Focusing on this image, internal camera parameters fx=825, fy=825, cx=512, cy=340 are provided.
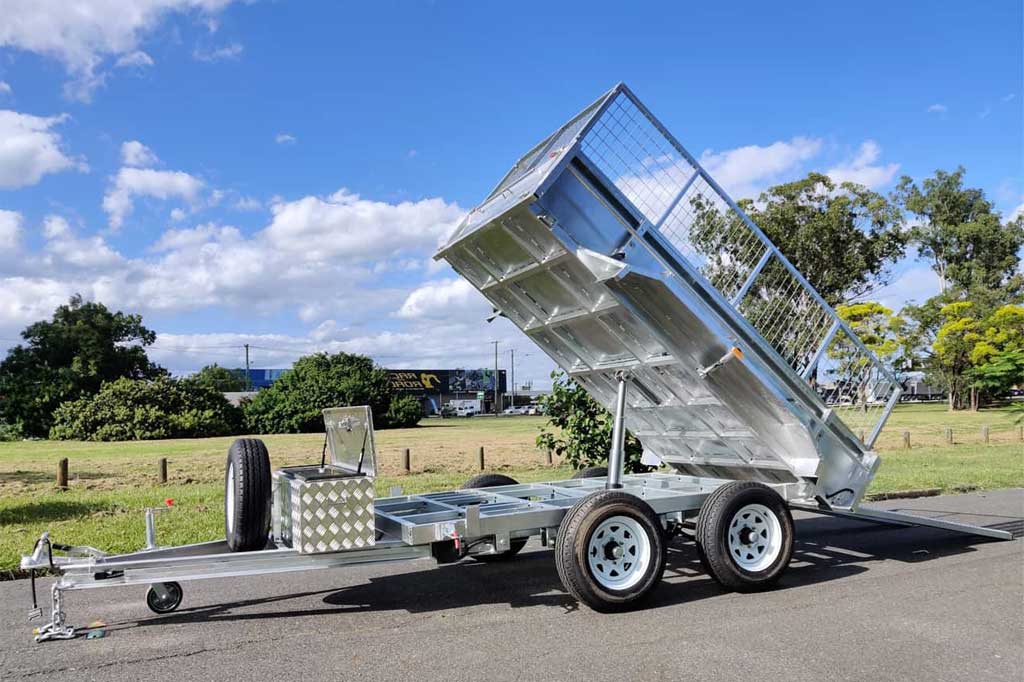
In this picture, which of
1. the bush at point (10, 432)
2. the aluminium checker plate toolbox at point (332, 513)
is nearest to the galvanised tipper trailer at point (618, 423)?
the aluminium checker plate toolbox at point (332, 513)

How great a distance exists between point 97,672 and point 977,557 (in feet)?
24.4

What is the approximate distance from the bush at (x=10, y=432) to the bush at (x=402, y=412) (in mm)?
17605

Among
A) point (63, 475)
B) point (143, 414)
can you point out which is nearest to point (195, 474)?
point (63, 475)

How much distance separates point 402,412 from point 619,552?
3948cm

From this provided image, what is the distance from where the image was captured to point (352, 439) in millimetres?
6367

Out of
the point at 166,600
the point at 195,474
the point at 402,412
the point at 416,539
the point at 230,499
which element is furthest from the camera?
the point at 402,412

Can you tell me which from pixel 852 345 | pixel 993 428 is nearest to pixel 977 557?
pixel 852 345

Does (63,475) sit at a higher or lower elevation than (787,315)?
lower

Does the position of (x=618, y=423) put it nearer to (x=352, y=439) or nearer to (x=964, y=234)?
(x=352, y=439)

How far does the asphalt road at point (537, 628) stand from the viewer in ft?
15.6

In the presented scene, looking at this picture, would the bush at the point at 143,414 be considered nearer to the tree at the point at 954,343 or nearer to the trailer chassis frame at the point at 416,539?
the trailer chassis frame at the point at 416,539

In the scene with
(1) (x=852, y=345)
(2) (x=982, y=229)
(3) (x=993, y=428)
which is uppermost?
(2) (x=982, y=229)

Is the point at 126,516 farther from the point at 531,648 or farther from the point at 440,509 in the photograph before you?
the point at 531,648

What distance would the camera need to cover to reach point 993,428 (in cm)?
3039
